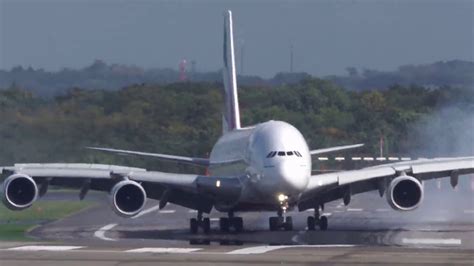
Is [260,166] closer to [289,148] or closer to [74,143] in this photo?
[289,148]

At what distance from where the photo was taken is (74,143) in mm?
43531

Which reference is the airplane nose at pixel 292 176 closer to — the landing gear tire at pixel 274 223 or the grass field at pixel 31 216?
the landing gear tire at pixel 274 223

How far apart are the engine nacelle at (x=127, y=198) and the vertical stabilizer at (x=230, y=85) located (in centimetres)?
715

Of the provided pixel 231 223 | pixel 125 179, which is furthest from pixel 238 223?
pixel 125 179

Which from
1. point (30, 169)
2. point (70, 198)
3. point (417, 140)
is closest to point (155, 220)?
point (30, 169)

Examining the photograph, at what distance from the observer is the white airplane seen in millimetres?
31453

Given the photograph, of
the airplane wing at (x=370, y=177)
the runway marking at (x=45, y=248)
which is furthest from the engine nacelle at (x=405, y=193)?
the runway marking at (x=45, y=248)

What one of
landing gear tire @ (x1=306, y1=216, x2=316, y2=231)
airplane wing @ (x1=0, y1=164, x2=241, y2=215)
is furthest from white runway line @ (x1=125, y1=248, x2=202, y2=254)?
landing gear tire @ (x1=306, y1=216, x2=316, y2=231)

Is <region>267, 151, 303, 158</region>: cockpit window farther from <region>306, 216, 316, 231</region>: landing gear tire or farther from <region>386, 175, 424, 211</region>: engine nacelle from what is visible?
<region>306, 216, 316, 231</region>: landing gear tire

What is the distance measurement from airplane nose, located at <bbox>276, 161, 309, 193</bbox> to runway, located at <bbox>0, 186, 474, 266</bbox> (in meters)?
1.09

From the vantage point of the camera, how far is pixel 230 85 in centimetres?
4025

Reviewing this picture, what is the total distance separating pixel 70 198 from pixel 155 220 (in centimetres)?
1313

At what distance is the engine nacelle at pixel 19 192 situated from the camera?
32750mm

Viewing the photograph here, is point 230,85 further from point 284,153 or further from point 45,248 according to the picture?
point 45,248
